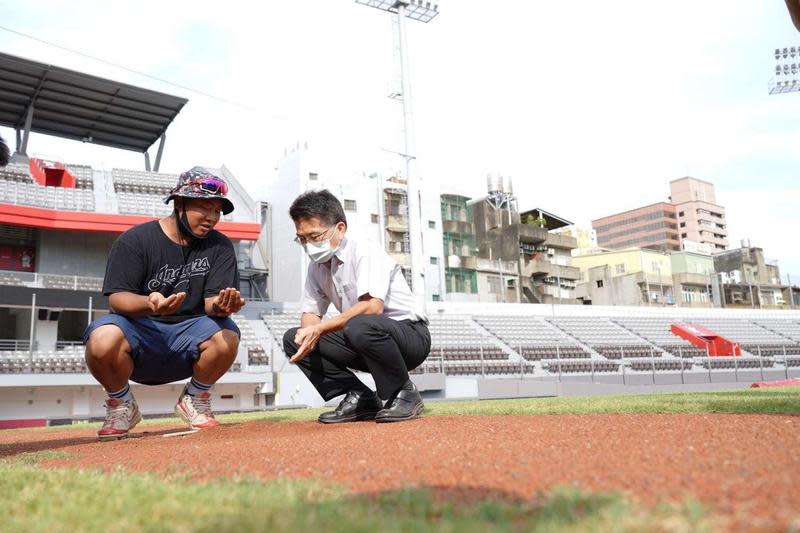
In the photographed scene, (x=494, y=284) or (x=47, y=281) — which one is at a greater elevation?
(x=494, y=284)

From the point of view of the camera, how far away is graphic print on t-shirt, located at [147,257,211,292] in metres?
3.69

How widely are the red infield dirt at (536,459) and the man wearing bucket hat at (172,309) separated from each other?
59 cm

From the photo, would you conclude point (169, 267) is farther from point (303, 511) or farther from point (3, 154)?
point (303, 511)

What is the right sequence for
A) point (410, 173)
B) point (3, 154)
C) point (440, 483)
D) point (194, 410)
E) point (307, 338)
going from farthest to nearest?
1. point (410, 173)
2. point (194, 410)
3. point (307, 338)
4. point (3, 154)
5. point (440, 483)

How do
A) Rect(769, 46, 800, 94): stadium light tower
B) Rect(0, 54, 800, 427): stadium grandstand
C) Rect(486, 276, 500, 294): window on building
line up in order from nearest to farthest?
1. Rect(0, 54, 800, 427): stadium grandstand
2. Rect(769, 46, 800, 94): stadium light tower
3. Rect(486, 276, 500, 294): window on building

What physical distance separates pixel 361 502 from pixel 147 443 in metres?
2.28

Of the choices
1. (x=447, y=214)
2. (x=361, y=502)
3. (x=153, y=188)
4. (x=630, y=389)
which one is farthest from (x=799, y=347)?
(x=361, y=502)

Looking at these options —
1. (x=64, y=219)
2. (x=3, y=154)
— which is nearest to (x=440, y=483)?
(x=3, y=154)

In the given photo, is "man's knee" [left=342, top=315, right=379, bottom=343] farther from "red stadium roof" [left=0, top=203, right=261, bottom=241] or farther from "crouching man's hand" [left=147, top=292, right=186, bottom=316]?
"red stadium roof" [left=0, top=203, right=261, bottom=241]

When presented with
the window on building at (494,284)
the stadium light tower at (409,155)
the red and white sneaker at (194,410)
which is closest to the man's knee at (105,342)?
the red and white sneaker at (194,410)

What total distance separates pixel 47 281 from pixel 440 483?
63.6 feet

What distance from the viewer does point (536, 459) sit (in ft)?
5.83

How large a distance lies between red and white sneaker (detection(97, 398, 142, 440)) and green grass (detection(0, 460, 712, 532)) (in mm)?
2106

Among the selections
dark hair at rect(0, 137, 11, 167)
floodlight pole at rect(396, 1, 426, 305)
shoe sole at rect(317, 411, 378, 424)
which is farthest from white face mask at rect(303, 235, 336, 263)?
floodlight pole at rect(396, 1, 426, 305)
